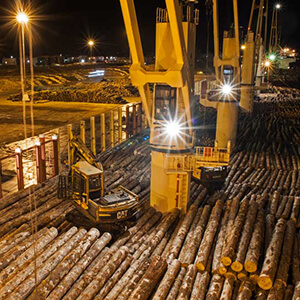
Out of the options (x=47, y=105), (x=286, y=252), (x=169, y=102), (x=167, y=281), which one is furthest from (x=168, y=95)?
(x=47, y=105)

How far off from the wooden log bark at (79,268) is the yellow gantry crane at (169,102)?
3.33m

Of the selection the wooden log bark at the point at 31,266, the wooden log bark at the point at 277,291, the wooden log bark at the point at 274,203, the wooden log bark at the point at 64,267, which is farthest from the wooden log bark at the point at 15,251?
the wooden log bark at the point at 274,203

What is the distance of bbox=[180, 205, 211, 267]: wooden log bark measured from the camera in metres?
9.90

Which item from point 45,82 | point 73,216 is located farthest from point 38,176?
point 45,82

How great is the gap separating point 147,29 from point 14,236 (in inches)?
3172

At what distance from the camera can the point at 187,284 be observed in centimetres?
862

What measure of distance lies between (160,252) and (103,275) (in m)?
2.37

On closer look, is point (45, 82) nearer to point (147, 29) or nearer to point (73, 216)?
point (147, 29)

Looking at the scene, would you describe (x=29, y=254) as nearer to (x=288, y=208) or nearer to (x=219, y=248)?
(x=219, y=248)

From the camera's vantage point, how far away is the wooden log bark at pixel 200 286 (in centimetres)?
830

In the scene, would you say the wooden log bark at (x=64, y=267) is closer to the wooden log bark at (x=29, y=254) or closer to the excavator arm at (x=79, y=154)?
the wooden log bark at (x=29, y=254)

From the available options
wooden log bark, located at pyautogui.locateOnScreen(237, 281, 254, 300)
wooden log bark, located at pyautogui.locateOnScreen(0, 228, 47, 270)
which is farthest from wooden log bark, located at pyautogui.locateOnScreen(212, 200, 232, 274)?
wooden log bark, located at pyautogui.locateOnScreen(0, 228, 47, 270)

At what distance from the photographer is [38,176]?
1538 centimetres

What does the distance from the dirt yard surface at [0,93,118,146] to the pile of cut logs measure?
1157cm
